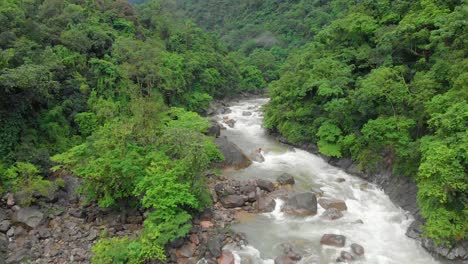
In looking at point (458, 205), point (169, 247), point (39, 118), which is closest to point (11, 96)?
point (39, 118)

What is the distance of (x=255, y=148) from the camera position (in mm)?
26953

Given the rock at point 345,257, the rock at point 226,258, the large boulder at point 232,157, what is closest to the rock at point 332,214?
the rock at point 345,257

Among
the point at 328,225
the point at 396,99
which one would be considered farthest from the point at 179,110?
the point at 396,99

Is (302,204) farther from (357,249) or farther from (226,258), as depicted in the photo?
(226,258)

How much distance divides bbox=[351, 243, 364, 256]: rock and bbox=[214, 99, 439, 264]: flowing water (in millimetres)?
217

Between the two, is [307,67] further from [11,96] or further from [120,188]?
[11,96]

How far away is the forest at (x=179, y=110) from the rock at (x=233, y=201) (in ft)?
5.51

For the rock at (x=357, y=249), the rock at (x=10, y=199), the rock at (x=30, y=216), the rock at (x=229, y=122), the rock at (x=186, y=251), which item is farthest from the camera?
the rock at (x=229, y=122)

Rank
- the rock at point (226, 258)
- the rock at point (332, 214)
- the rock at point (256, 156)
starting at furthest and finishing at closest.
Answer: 1. the rock at point (256, 156)
2. the rock at point (332, 214)
3. the rock at point (226, 258)

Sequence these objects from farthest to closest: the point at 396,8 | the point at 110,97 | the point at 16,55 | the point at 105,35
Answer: the point at 105,35, the point at 396,8, the point at 110,97, the point at 16,55

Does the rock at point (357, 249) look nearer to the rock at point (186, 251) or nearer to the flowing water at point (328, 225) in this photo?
the flowing water at point (328, 225)

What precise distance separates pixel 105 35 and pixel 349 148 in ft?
68.4

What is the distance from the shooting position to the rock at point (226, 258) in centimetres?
1403

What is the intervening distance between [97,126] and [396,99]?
1781 centimetres
